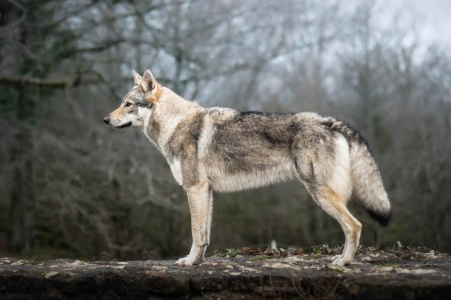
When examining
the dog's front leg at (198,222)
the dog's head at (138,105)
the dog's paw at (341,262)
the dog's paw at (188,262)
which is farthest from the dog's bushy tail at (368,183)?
the dog's head at (138,105)

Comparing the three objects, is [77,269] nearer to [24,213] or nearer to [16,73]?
[24,213]

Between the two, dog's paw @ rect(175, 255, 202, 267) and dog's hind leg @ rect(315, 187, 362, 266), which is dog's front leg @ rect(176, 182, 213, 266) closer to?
dog's paw @ rect(175, 255, 202, 267)

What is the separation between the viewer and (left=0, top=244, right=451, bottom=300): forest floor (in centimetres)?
429

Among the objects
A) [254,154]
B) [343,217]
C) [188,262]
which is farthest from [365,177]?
[188,262]

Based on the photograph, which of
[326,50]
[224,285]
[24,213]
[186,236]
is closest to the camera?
[224,285]

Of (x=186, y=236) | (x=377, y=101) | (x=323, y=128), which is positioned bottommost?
(x=186, y=236)

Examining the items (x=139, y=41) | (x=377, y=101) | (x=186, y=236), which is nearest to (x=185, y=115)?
(x=139, y=41)

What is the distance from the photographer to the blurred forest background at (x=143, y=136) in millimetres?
13555

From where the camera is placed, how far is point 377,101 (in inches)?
809

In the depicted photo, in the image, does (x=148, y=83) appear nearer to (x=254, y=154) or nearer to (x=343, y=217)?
(x=254, y=154)

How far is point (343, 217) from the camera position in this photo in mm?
5203

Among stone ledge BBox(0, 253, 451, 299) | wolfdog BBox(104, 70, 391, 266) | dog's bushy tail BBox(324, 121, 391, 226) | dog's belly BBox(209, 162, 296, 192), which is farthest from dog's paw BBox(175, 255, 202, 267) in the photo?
dog's bushy tail BBox(324, 121, 391, 226)

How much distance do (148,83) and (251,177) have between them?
6.19ft

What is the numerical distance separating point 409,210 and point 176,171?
40.1 ft
